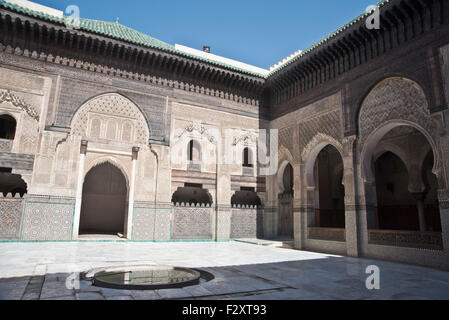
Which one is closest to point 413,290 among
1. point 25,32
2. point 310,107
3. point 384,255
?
point 384,255

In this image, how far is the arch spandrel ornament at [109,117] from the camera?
7.88 m

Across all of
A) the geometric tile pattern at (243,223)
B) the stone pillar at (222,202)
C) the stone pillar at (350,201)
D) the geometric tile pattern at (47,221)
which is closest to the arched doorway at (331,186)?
the geometric tile pattern at (243,223)

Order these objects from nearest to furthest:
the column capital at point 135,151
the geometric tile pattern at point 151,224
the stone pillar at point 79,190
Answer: the stone pillar at point 79,190 < the geometric tile pattern at point 151,224 < the column capital at point 135,151

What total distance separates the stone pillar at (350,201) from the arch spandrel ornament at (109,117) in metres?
5.00

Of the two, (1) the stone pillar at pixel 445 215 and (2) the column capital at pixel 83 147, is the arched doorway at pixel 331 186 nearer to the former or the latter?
(1) the stone pillar at pixel 445 215

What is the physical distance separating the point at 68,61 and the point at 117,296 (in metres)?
7.15

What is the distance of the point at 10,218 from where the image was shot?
269 inches

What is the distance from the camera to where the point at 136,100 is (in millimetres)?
8586

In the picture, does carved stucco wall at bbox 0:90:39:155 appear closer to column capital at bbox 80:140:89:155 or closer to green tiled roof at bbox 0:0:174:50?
column capital at bbox 80:140:89:155

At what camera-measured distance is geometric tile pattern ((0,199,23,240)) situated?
675 cm

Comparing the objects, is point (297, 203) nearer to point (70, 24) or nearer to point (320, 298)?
point (320, 298)

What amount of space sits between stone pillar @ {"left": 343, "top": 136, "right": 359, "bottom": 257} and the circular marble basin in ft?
14.3

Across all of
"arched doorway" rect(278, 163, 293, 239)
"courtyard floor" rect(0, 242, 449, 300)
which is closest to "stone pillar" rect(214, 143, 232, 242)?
"arched doorway" rect(278, 163, 293, 239)

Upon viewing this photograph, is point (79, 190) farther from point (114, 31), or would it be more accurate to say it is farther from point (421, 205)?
point (421, 205)
